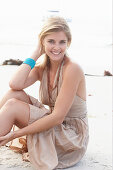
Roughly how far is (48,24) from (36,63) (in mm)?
419

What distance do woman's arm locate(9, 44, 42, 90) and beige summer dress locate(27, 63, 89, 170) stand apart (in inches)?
4.9

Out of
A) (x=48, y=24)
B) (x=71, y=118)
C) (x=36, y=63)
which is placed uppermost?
(x=48, y=24)

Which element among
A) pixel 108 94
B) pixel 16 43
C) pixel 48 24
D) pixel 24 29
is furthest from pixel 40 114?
pixel 24 29

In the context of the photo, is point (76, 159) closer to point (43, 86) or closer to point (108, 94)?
point (43, 86)

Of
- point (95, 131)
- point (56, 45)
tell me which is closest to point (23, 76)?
point (56, 45)

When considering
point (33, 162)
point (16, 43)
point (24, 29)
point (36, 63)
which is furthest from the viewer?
point (24, 29)

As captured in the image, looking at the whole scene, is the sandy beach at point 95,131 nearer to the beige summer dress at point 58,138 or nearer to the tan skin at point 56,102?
the beige summer dress at point 58,138

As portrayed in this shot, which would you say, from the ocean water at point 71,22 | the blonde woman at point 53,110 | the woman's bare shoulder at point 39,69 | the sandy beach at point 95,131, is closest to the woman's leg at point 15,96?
the blonde woman at point 53,110

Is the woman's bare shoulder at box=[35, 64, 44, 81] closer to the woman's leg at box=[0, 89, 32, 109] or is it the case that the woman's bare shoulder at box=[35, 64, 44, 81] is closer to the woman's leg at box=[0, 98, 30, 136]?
the woman's leg at box=[0, 89, 32, 109]

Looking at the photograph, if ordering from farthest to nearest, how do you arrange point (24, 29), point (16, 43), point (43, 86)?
point (24, 29)
point (16, 43)
point (43, 86)

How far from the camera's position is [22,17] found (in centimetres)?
1216

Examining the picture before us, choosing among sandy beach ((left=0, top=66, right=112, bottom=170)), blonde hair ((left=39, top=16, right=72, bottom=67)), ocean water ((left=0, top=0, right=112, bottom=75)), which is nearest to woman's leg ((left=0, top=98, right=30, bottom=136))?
sandy beach ((left=0, top=66, right=112, bottom=170))

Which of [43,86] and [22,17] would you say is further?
[22,17]

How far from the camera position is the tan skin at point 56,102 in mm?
1960
